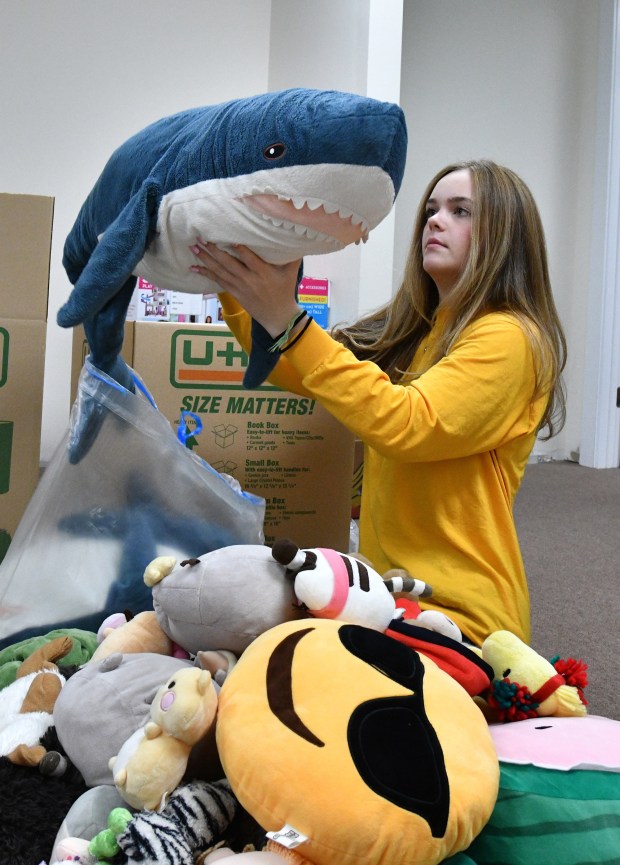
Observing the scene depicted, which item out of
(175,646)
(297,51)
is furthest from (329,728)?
(297,51)

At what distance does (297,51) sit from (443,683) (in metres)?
2.11

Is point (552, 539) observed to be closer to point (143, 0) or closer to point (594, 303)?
point (594, 303)

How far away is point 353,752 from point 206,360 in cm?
75

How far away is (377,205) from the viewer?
54cm

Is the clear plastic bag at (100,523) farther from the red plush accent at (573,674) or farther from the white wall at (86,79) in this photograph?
the white wall at (86,79)

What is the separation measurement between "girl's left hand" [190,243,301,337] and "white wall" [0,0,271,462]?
1.34 meters

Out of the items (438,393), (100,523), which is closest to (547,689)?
(438,393)

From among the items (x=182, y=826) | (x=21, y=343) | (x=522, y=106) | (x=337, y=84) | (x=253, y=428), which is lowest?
(x=182, y=826)

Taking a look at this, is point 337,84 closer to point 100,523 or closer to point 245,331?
point 245,331

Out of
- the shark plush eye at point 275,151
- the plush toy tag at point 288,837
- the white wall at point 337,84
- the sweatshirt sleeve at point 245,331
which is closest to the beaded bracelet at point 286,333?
the sweatshirt sleeve at point 245,331

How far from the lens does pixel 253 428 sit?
1064 mm

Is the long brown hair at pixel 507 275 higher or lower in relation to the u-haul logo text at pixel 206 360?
higher

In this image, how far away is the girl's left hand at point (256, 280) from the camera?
0.61m

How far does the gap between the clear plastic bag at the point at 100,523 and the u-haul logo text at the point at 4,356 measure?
1.01ft
